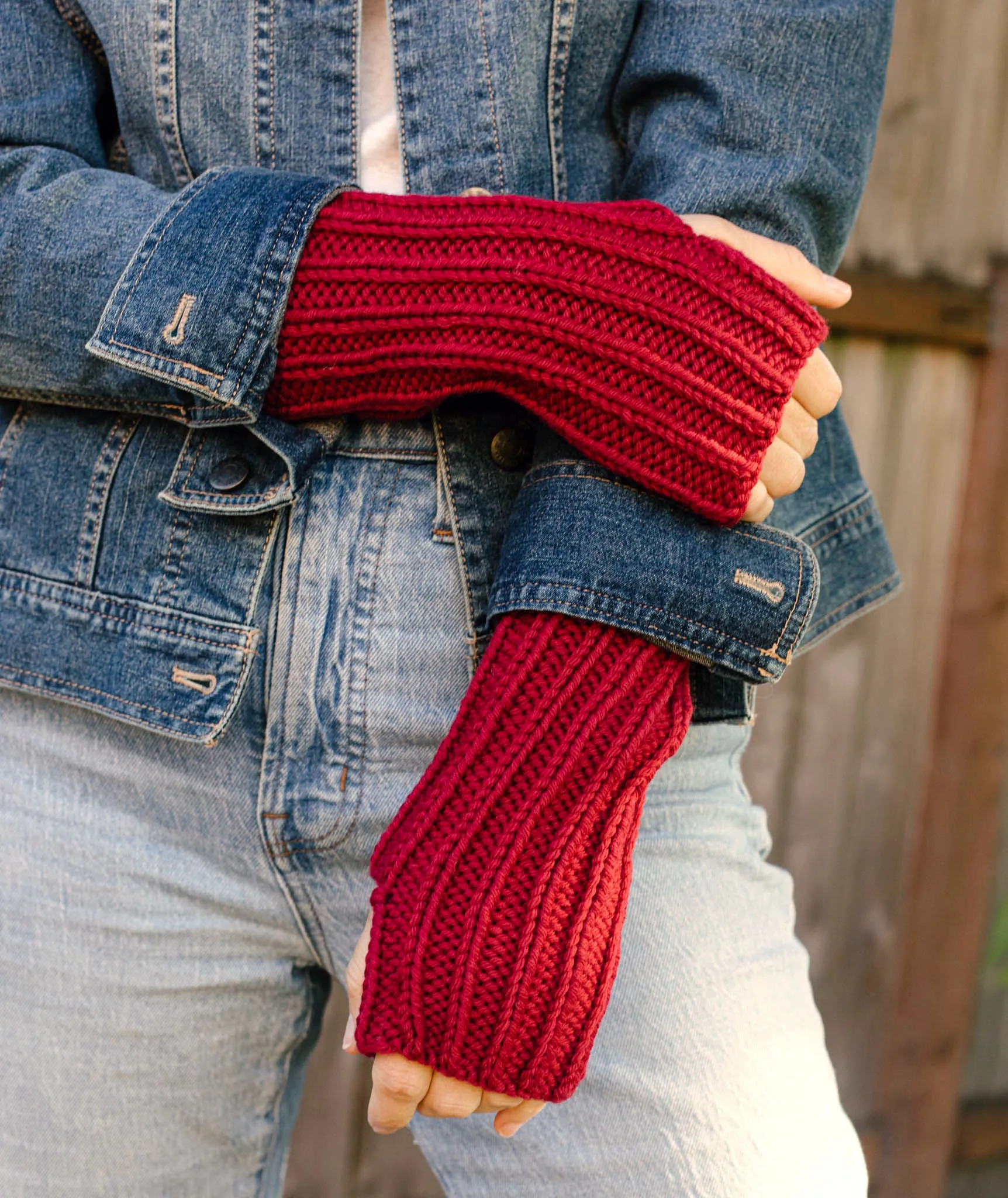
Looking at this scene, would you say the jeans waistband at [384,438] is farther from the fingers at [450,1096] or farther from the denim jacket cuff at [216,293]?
the fingers at [450,1096]

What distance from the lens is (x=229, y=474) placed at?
0.76 meters

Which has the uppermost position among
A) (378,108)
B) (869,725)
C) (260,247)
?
(378,108)

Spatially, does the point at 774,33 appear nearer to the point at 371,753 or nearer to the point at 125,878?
the point at 371,753

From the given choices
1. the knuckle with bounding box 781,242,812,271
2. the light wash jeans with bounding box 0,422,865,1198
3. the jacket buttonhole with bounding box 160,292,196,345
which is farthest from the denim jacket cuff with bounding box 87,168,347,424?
the knuckle with bounding box 781,242,812,271

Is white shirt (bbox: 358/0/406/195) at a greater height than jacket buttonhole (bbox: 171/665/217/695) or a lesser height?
greater

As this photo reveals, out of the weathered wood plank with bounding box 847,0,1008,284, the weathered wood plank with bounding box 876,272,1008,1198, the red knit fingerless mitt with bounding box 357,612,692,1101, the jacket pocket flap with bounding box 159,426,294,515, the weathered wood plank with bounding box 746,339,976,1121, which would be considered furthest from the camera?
the weathered wood plank with bounding box 876,272,1008,1198

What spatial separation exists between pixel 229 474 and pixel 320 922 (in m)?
0.35

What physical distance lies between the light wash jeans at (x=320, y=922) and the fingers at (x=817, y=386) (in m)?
0.26

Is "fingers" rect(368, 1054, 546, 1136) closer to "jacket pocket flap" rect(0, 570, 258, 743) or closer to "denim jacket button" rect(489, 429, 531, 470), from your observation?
"jacket pocket flap" rect(0, 570, 258, 743)

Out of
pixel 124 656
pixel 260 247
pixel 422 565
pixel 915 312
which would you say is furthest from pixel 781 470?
pixel 915 312

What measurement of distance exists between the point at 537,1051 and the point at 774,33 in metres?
0.73

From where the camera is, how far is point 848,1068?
2.36 m

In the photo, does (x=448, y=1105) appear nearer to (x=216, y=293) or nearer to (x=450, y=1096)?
(x=450, y=1096)

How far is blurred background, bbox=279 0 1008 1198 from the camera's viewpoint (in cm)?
196
